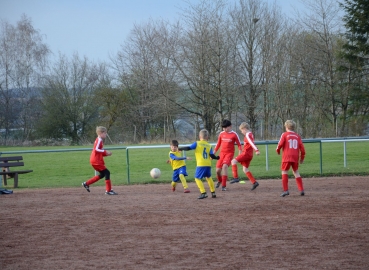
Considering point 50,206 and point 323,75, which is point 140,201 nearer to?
point 50,206

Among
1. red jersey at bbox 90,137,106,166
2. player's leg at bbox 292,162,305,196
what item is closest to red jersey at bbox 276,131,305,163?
player's leg at bbox 292,162,305,196

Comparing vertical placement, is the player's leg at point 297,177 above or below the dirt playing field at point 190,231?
above

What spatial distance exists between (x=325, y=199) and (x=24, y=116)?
148 feet

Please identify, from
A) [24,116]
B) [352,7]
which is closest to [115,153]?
[352,7]

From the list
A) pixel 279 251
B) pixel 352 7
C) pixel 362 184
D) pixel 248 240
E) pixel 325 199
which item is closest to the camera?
pixel 279 251

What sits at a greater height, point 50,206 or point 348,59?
point 348,59

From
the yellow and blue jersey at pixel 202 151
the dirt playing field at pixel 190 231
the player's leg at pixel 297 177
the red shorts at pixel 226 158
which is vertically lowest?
the dirt playing field at pixel 190 231

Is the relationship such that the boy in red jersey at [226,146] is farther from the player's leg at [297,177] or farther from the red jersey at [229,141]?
the player's leg at [297,177]

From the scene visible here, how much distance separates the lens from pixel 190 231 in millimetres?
8625

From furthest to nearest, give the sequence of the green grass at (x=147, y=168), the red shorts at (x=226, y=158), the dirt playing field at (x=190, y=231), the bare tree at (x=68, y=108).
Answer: the bare tree at (x=68, y=108), the green grass at (x=147, y=168), the red shorts at (x=226, y=158), the dirt playing field at (x=190, y=231)

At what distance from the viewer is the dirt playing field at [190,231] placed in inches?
263

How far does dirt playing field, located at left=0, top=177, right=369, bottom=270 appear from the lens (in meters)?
6.68

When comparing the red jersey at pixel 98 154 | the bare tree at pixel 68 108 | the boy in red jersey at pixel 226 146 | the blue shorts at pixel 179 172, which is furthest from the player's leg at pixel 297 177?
the bare tree at pixel 68 108

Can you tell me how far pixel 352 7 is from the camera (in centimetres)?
3634
